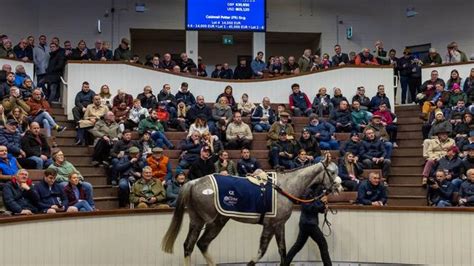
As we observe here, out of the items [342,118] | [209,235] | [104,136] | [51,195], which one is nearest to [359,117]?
[342,118]

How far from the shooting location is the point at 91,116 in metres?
16.6

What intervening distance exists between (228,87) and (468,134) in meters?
5.97

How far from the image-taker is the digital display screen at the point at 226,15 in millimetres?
20922

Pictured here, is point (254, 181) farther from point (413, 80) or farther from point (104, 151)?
point (413, 80)

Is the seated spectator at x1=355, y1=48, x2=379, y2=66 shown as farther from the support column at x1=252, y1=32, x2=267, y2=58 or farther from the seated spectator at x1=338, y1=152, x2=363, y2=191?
the seated spectator at x1=338, y1=152, x2=363, y2=191

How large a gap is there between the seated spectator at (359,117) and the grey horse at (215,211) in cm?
663

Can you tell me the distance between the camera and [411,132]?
18.2 m

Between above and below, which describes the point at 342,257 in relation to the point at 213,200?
below

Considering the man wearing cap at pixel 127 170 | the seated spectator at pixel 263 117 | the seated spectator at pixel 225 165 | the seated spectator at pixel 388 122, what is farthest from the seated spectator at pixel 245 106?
the man wearing cap at pixel 127 170

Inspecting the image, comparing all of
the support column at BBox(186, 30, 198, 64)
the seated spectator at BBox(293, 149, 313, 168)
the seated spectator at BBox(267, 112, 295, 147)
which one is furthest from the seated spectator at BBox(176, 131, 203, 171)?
the support column at BBox(186, 30, 198, 64)

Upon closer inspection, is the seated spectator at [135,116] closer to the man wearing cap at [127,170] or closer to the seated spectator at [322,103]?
the man wearing cap at [127,170]

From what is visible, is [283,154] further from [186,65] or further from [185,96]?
[186,65]

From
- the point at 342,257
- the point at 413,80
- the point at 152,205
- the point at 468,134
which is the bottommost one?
the point at 342,257

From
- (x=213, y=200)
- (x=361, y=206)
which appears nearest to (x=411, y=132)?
(x=361, y=206)
